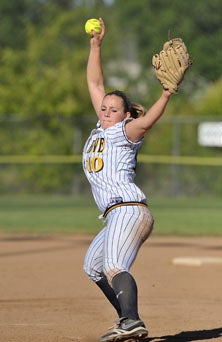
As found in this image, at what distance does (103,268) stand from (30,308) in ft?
5.75

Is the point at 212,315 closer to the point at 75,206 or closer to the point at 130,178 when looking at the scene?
the point at 130,178

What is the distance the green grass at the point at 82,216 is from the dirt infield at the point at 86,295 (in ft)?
6.00

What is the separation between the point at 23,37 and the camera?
114ft

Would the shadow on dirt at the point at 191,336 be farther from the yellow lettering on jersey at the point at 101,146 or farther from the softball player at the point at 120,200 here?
the yellow lettering on jersey at the point at 101,146

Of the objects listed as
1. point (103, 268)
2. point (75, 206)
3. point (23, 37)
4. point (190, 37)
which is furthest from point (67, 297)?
point (23, 37)

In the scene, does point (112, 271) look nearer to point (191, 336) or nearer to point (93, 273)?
point (93, 273)

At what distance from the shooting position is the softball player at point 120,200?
4914mm

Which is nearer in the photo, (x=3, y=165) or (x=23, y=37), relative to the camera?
(x=3, y=165)

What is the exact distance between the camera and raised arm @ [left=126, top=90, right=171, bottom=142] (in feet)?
15.9

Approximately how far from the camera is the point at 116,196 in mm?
5031

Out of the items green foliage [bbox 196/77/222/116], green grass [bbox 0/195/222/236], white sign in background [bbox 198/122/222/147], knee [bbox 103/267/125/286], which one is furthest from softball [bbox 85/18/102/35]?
green foliage [bbox 196/77/222/116]

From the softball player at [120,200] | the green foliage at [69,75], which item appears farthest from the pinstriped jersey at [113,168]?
the green foliage at [69,75]

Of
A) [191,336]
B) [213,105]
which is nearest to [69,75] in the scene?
[213,105]

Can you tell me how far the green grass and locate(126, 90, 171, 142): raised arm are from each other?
7594 mm
